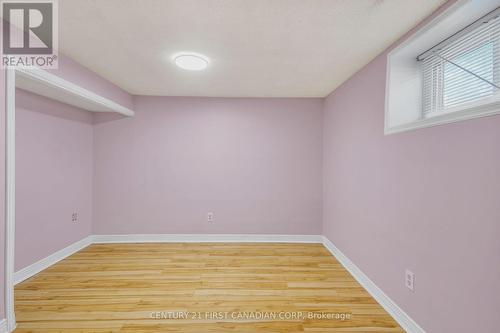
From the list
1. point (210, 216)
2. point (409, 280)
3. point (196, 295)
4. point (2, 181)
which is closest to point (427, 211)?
point (409, 280)

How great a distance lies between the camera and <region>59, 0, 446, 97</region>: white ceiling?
1551 mm

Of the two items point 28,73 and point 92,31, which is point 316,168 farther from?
point 28,73

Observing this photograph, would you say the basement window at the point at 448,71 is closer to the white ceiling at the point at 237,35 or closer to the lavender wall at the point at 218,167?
the white ceiling at the point at 237,35

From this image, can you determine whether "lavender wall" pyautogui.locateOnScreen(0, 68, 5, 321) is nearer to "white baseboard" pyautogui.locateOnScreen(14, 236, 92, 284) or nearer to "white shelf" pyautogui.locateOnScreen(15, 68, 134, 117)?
"white shelf" pyautogui.locateOnScreen(15, 68, 134, 117)

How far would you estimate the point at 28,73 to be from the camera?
6.07ft

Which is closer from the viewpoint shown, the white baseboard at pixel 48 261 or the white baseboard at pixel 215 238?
the white baseboard at pixel 48 261

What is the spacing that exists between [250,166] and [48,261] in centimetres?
288

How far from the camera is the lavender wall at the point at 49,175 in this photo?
2543 millimetres

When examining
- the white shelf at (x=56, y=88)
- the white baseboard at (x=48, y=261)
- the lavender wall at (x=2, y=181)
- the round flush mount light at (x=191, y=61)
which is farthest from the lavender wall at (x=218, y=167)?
the lavender wall at (x=2, y=181)

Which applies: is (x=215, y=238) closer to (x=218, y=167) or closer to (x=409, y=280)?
(x=218, y=167)

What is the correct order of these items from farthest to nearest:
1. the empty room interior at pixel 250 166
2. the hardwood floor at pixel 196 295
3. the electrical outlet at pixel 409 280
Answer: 1. the hardwood floor at pixel 196 295
2. the electrical outlet at pixel 409 280
3. the empty room interior at pixel 250 166

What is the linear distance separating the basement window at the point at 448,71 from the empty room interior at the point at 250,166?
12mm

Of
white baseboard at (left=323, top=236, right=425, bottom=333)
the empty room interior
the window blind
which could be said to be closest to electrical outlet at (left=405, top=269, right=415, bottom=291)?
the empty room interior

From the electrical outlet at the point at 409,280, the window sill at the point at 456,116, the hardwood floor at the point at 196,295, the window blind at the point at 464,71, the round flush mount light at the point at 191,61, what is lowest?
the hardwood floor at the point at 196,295
